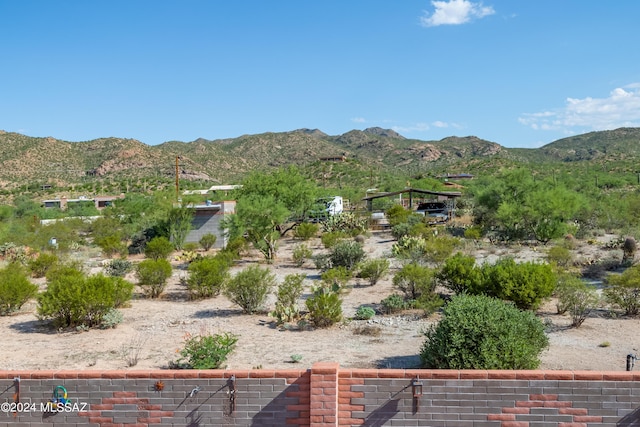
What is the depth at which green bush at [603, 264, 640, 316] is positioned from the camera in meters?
14.0

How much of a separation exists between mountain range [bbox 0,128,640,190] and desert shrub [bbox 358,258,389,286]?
52755mm

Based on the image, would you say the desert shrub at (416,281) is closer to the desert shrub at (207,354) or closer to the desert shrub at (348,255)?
the desert shrub at (348,255)

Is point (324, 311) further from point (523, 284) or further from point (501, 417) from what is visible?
point (501, 417)

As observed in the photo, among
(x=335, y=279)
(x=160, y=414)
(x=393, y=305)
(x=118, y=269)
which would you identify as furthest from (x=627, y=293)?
(x=118, y=269)

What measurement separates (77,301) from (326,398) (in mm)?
8578

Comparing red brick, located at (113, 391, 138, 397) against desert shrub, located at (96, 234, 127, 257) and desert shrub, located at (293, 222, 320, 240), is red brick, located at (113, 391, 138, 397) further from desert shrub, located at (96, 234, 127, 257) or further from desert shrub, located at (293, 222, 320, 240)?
desert shrub, located at (293, 222, 320, 240)

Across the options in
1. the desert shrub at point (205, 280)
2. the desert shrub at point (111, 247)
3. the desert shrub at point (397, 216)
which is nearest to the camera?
the desert shrub at point (205, 280)

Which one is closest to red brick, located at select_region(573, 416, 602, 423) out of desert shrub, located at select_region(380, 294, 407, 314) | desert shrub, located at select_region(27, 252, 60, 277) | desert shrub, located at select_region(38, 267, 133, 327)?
desert shrub, located at select_region(380, 294, 407, 314)

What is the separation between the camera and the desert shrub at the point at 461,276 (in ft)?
48.9

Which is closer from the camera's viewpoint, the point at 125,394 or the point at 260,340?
the point at 125,394

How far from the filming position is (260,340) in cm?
1215

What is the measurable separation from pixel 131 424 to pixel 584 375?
5.79 metres

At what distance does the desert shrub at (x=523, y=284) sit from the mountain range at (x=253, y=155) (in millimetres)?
58957

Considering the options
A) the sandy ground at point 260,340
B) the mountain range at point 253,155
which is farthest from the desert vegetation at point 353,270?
the mountain range at point 253,155
